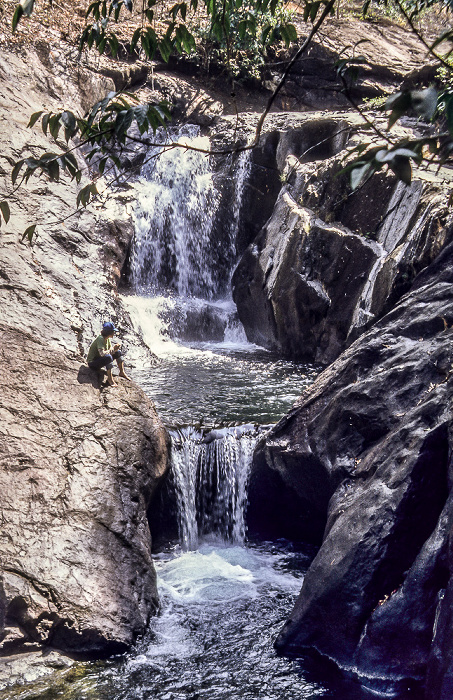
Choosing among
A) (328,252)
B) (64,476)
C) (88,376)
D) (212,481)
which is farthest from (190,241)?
(64,476)

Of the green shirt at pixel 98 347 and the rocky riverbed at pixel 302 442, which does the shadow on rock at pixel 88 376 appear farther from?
the green shirt at pixel 98 347

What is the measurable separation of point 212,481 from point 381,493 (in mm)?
2707

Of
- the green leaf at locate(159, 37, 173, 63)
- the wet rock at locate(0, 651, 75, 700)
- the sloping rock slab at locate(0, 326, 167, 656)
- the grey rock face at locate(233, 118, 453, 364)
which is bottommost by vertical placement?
the wet rock at locate(0, 651, 75, 700)

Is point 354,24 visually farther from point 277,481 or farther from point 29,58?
point 277,481

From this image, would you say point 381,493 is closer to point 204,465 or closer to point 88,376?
point 204,465

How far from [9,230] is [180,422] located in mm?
3959

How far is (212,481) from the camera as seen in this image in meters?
6.81

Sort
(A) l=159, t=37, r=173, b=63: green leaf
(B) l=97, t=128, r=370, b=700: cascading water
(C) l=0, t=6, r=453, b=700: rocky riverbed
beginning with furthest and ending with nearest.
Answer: (B) l=97, t=128, r=370, b=700: cascading water, (C) l=0, t=6, r=453, b=700: rocky riverbed, (A) l=159, t=37, r=173, b=63: green leaf

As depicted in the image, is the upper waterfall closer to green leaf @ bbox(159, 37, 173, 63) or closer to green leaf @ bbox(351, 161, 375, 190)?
green leaf @ bbox(159, 37, 173, 63)

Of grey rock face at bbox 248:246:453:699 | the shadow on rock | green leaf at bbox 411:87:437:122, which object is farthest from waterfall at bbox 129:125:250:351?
green leaf at bbox 411:87:437:122

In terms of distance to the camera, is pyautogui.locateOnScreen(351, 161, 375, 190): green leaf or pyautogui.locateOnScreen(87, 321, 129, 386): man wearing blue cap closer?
pyautogui.locateOnScreen(351, 161, 375, 190): green leaf

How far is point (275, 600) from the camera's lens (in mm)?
5352

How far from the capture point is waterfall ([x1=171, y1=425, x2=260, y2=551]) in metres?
6.70

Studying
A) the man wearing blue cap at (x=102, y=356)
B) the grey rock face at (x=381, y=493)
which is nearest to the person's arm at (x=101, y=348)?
the man wearing blue cap at (x=102, y=356)
